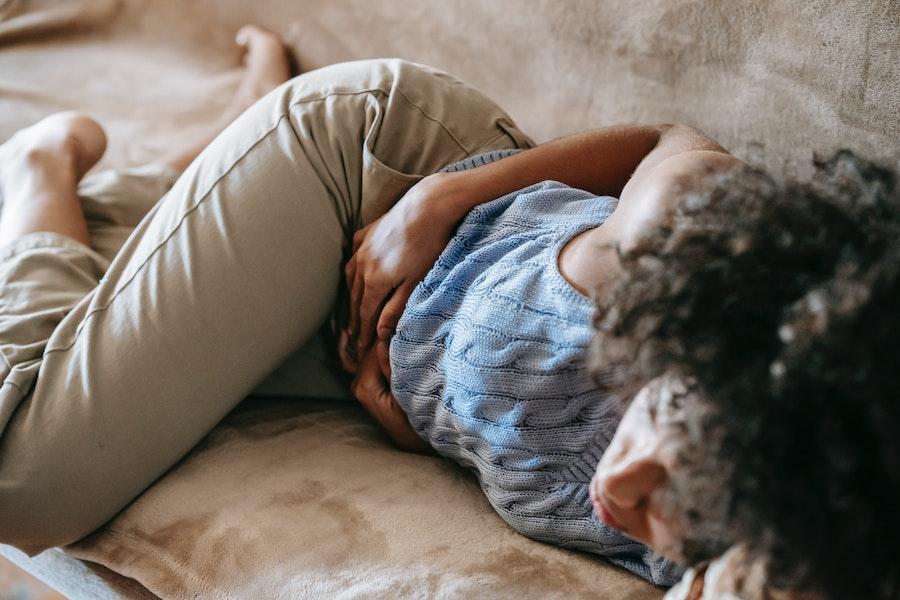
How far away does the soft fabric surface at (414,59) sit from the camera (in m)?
0.86

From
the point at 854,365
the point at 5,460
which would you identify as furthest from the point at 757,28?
the point at 5,460

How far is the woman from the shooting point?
0.85 metres

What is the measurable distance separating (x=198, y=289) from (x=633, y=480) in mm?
513

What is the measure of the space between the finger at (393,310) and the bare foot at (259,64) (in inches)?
26.5

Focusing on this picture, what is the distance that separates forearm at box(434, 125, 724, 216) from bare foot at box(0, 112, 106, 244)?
1.67ft

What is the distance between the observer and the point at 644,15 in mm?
1206

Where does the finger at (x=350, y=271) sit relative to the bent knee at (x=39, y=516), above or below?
above

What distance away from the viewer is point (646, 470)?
2.15ft

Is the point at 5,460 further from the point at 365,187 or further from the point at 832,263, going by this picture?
the point at 832,263

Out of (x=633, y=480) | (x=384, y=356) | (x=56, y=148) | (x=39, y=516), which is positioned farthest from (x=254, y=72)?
(x=633, y=480)

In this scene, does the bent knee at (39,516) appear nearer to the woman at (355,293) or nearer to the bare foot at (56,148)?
the woman at (355,293)

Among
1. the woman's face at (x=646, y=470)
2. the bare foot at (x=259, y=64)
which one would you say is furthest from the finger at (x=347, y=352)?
the bare foot at (x=259, y=64)

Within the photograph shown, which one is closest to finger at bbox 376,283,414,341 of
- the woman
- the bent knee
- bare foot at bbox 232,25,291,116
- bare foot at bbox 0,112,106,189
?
the woman

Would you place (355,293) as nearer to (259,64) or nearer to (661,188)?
(661,188)
